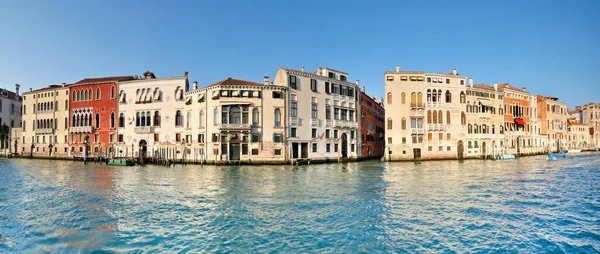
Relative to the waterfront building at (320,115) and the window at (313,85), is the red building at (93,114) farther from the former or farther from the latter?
the window at (313,85)

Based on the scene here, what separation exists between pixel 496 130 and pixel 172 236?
4491 cm

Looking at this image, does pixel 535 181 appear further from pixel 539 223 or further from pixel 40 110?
pixel 40 110

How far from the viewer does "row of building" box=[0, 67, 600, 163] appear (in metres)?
32.2

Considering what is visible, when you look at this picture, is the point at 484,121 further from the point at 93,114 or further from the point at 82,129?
the point at 82,129

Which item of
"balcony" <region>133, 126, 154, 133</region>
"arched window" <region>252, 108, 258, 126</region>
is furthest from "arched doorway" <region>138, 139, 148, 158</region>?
"arched window" <region>252, 108, 258, 126</region>

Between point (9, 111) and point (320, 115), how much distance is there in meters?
49.1

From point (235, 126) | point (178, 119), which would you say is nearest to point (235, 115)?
point (235, 126)

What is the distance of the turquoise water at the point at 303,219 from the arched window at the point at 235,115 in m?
16.7

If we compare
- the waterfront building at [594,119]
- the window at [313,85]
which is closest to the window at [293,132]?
the window at [313,85]

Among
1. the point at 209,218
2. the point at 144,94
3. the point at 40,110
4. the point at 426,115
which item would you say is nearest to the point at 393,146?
the point at 426,115

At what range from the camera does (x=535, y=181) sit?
1792 cm

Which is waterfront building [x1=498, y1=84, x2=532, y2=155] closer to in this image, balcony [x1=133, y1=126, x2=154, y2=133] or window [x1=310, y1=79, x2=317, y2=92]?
window [x1=310, y1=79, x2=317, y2=92]

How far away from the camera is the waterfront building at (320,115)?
3328cm

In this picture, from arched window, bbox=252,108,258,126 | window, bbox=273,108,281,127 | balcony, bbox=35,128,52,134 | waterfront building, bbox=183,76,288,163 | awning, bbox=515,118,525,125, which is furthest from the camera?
awning, bbox=515,118,525,125
